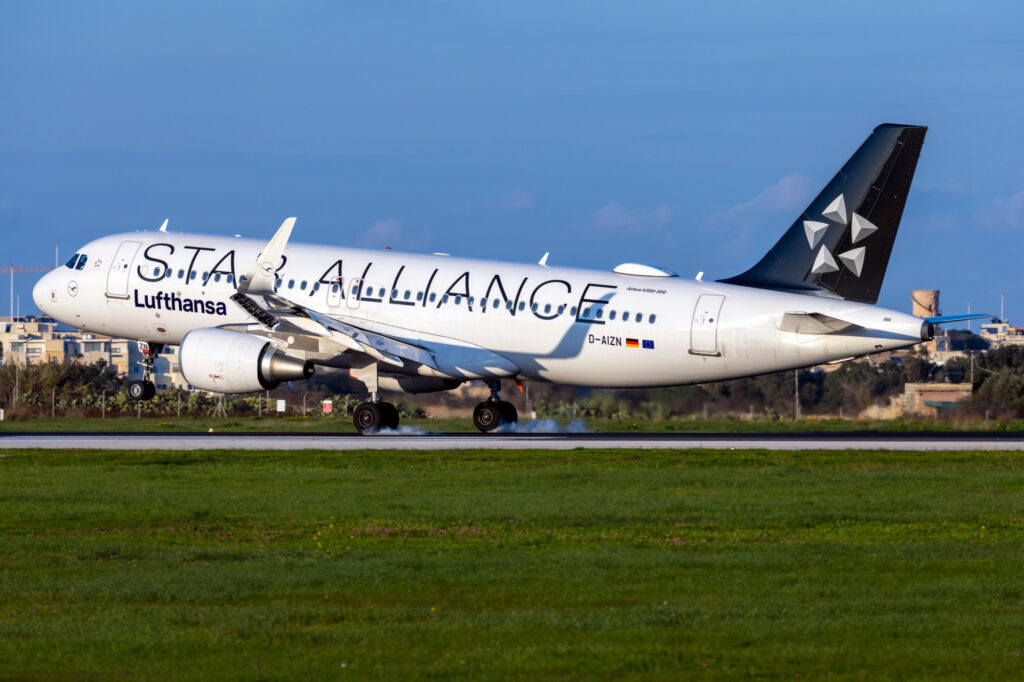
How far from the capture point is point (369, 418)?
41875 millimetres

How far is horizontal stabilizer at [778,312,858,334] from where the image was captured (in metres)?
36.6

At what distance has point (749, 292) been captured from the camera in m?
38.5

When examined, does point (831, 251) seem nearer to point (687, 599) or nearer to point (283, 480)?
point (283, 480)

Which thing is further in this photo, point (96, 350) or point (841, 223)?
point (96, 350)

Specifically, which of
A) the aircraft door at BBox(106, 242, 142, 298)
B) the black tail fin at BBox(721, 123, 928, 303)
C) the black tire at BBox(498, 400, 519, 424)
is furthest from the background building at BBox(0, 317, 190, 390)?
the black tail fin at BBox(721, 123, 928, 303)

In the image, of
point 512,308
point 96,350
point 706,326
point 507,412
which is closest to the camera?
point 706,326

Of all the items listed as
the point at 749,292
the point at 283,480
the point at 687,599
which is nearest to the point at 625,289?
the point at 749,292

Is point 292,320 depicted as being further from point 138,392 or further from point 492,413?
point 138,392

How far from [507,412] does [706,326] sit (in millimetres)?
8079

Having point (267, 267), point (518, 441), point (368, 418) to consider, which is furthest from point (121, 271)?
point (518, 441)

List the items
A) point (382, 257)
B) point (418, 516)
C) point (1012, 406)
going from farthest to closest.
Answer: point (1012, 406) → point (382, 257) → point (418, 516)

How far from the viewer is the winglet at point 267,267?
38.2 metres

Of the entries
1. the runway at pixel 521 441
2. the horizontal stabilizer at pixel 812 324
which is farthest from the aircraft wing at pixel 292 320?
the horizontal stabilizer at pixel 812 324

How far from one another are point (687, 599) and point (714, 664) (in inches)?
116
